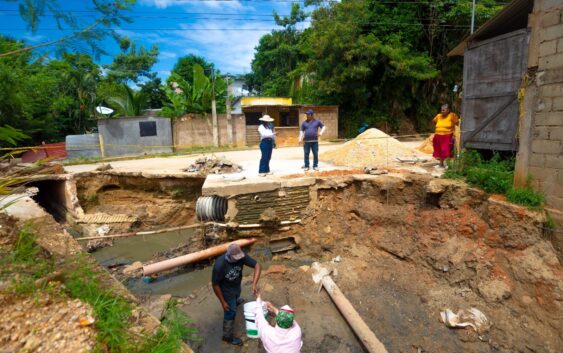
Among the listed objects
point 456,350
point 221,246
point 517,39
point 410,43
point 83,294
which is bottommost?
point 456,350

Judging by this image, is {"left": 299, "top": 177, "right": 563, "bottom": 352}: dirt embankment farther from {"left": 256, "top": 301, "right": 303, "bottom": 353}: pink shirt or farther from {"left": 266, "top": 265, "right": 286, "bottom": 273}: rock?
{"left": 256, "top": 301, "right": 303, "bottom": 353}: pink shirt

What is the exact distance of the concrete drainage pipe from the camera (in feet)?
22.7

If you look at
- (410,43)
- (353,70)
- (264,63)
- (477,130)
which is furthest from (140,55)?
(477,130)

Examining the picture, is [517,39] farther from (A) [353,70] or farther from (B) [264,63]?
(B) [264,63]

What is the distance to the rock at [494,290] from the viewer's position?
5.00 m

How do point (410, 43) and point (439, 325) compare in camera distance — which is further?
point (410, 43)

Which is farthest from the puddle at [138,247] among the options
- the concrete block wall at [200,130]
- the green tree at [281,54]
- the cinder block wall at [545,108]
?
the green tree at [281,54]

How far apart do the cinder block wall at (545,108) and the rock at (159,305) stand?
21.7 ft

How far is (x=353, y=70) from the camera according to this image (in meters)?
17.5

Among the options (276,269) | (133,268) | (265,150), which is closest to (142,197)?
(133,268)

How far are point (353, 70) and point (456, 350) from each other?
50.8 ft

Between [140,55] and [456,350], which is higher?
[140,55]

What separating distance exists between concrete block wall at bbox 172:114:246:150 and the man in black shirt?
48.4 feet

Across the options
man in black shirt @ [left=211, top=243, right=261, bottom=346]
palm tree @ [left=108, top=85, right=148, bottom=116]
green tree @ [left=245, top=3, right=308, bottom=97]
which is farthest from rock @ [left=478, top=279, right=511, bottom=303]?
green tree @ [left=245, top=3, right=308, bottom=97]
